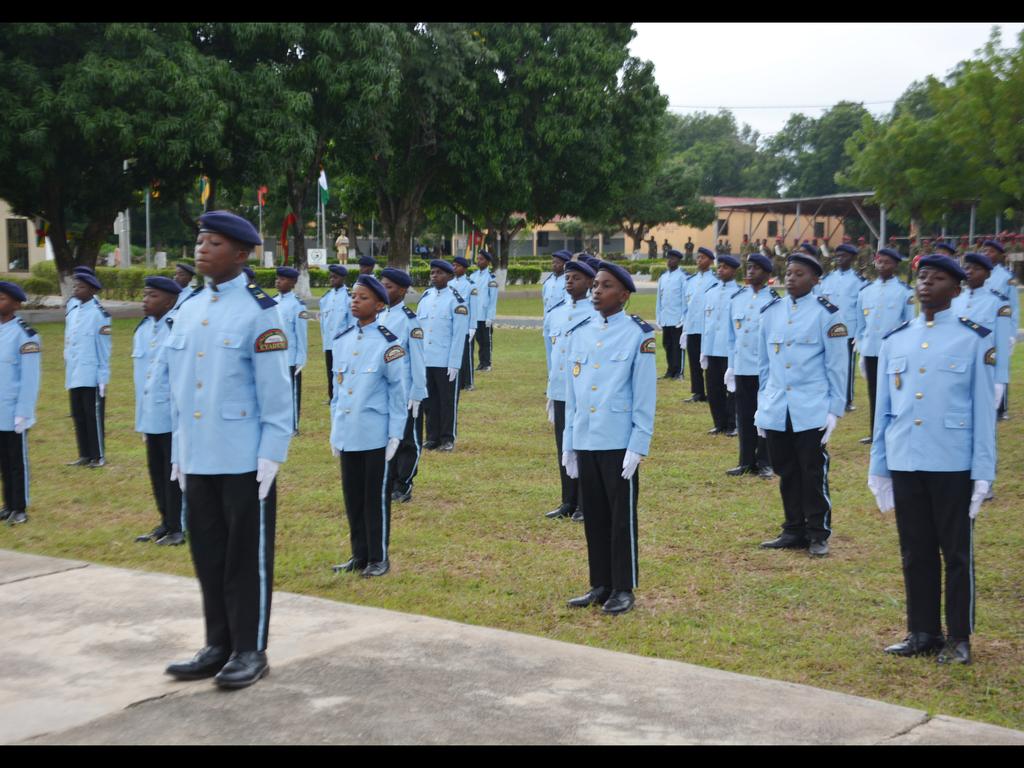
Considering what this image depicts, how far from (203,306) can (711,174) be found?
9579 centimetres

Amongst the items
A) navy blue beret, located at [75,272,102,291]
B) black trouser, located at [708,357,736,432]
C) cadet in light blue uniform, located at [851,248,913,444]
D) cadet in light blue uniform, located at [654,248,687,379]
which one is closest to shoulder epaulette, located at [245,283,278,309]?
navy blue beret, located at [75,272,102,291]

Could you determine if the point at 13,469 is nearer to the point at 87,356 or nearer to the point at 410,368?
the point at 87,356

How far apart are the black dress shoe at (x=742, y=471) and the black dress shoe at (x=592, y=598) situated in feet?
14.0

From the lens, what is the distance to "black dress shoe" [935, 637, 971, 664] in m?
5.51

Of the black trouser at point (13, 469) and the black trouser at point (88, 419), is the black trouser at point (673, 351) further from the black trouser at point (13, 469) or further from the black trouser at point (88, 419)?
the black trouser at point (13, 469)

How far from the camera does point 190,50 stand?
85.4 feet

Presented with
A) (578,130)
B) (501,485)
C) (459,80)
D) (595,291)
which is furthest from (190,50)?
(595,291)

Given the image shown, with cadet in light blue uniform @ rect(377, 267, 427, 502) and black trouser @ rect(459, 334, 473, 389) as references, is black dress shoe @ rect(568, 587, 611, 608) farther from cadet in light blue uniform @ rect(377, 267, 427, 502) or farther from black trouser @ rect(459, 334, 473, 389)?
black trouser @ rect(459, 334, 473, 389)

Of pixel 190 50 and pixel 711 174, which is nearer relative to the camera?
pixel 190 50

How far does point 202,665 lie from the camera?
16.4 feet

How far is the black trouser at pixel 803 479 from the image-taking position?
7.71m

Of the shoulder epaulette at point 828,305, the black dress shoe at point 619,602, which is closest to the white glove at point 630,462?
the black dress shoe at point 619,602

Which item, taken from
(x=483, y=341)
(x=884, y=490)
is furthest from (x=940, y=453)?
(x=483, y=341)
